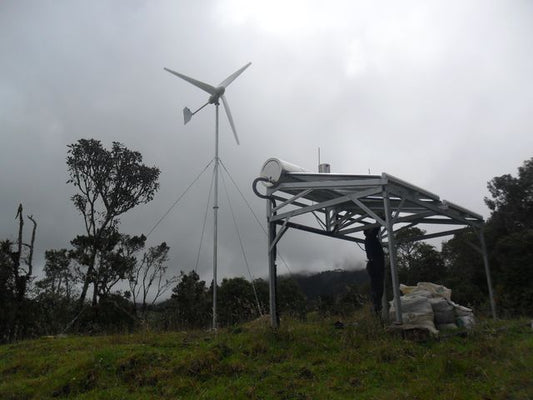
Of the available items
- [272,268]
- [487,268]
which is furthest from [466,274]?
[272,268]

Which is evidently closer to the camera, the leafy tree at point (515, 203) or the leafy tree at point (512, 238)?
the leafy tree at point (512, 238)

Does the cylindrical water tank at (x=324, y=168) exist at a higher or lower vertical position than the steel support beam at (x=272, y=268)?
higher

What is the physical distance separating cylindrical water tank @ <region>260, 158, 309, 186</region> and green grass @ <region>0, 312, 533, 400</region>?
10.3 feet

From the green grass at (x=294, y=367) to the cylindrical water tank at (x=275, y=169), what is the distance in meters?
3.13

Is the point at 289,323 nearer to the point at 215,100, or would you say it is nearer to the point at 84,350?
the point at 84,350

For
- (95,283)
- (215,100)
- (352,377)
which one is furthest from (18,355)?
(95,283)

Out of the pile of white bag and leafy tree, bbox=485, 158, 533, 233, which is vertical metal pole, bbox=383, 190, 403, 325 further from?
leafy tree, bbox=485, 158, 533, 233

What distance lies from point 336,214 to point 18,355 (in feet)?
25.9

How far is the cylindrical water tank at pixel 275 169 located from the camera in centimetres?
942

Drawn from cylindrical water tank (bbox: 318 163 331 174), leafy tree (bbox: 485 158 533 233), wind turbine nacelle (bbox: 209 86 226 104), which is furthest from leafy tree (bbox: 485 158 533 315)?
wind turbine nacelle (bbox: 209 86 226 104)

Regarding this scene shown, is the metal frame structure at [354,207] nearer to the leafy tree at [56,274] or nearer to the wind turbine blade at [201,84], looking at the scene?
the wind turbine blade at [201,84]

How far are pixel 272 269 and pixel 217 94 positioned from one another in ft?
22.4

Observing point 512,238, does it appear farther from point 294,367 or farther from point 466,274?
point 294,367

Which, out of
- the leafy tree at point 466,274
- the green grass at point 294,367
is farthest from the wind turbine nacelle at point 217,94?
the leafy tree at point 466,274
